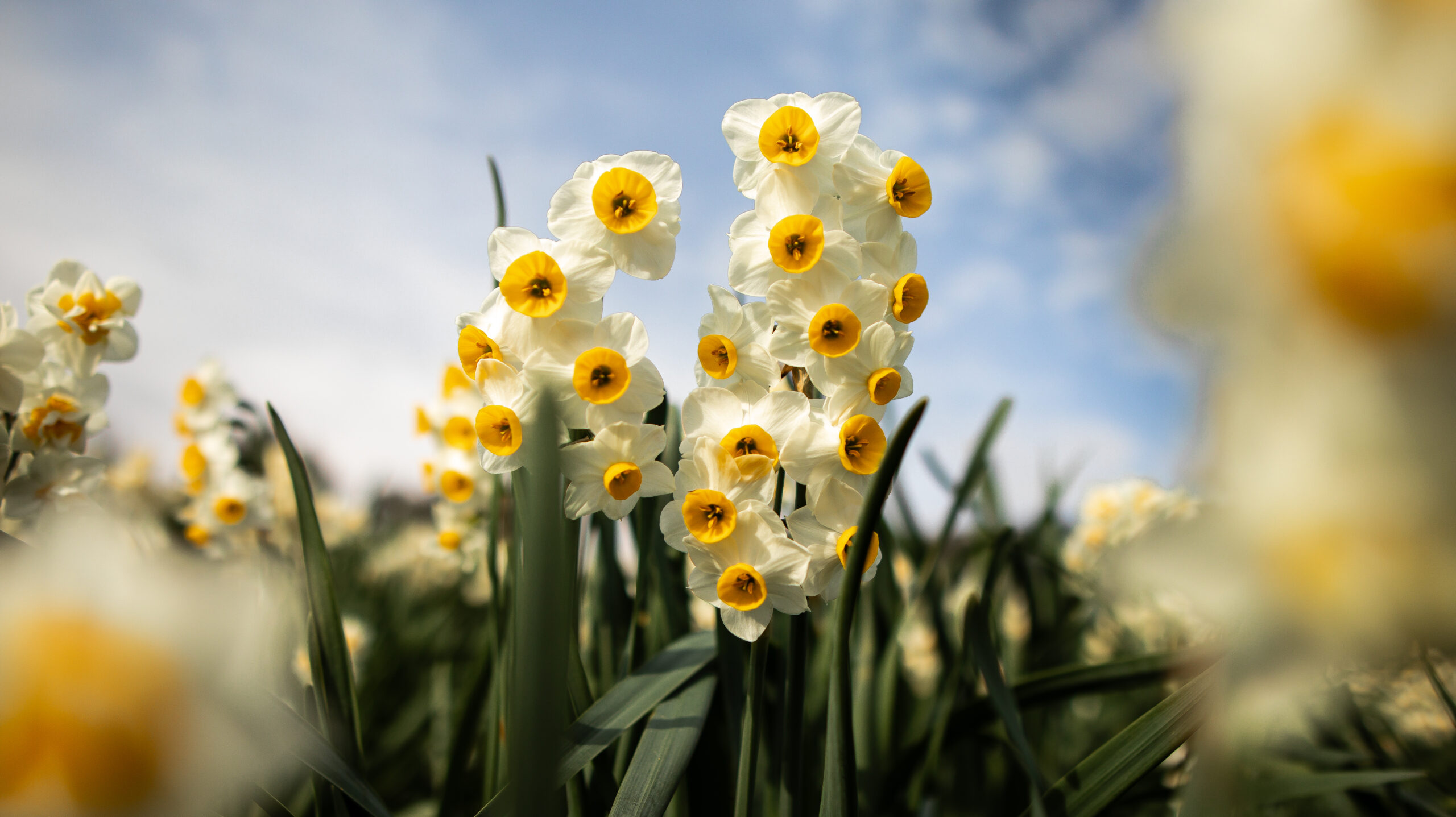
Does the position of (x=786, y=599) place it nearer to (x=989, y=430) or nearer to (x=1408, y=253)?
(x=1408, y=253)

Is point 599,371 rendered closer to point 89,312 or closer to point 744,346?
point 744,346

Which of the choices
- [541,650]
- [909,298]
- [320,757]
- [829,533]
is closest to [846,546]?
[829,533]

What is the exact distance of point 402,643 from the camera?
2012 millimetres

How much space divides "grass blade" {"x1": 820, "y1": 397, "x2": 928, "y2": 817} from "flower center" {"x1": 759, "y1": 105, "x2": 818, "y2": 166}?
272mm

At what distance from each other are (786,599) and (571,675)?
0.94 feet

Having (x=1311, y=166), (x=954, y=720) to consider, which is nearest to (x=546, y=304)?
(x=1311, y=166)

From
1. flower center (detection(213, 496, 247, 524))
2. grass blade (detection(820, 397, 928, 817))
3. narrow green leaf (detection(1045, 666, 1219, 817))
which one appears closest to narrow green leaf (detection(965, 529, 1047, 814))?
narrow green leaf (detection(1045, 666, 1219, 817))

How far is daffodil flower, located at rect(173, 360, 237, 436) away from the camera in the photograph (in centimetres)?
160

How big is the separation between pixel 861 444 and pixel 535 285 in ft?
1.10

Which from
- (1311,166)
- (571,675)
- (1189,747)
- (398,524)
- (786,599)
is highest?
(1311,166)

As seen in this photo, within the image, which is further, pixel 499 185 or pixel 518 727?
pixel 499 185

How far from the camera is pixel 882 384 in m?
0.60

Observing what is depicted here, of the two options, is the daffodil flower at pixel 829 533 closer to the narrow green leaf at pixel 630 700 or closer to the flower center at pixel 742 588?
the flower center at pixel 742 588

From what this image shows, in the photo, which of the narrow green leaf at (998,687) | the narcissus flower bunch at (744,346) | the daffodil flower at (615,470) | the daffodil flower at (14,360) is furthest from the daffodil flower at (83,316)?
the narrow green leaf at (998,687)
